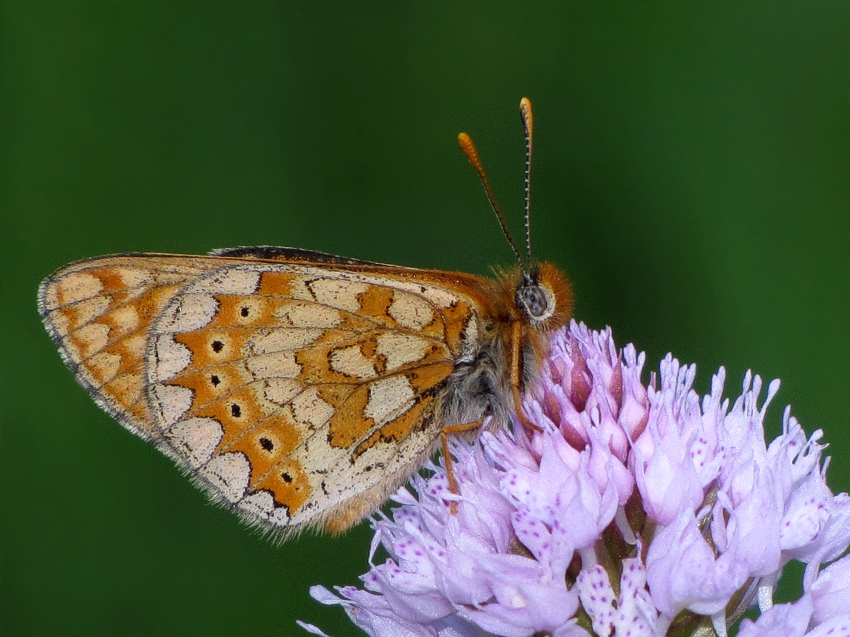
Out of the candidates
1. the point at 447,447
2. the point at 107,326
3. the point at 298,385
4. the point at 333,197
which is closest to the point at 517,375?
the point at 447,447

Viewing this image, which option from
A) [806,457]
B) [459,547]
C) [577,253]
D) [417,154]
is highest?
[417,154]

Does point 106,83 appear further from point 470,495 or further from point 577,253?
point 470,495

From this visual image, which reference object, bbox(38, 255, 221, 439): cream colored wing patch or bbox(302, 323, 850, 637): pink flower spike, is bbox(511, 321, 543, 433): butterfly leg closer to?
bbox(302, 323, 850, 637): pink flower spike

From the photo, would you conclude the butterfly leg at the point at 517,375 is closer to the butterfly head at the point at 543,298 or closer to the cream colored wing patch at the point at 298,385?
the butterfly head at the point at 543,298

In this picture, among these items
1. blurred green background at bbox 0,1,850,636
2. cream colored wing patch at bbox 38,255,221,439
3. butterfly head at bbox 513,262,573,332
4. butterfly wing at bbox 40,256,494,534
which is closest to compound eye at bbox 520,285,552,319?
butterfly head at bbox 513,262,573,332

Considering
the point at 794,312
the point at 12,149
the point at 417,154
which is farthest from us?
the point at 417,154

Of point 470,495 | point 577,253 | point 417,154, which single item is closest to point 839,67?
point 577,253

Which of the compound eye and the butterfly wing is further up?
the compound eye
